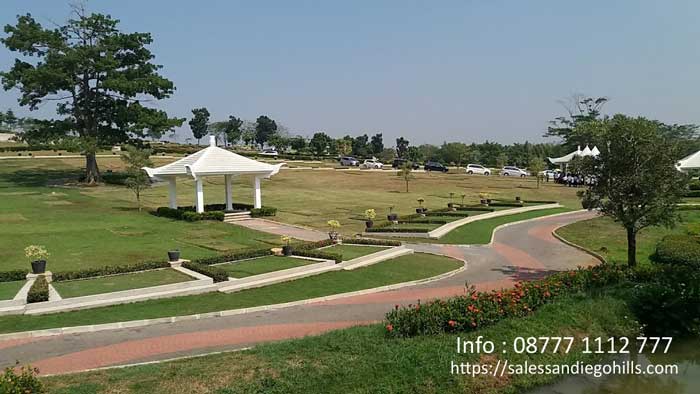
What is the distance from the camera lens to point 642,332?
1252 centimetres

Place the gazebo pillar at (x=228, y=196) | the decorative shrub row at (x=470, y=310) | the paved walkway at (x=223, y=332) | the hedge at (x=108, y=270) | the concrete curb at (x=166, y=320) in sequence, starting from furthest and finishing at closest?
the gazebo pillar at (x=228, y=196) → the hedge at (x=108, y=270) → the concrete curb at (x=166, y=320) → the decorative shrub row at (x=470, y=310) → the paved walkway at (x=223, y=332)

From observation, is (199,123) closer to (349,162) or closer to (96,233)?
(349,162)

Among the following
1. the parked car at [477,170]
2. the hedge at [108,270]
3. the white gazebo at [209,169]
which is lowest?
the hedge at [108,270]

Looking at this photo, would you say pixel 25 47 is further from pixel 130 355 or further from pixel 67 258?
pixel 130 355

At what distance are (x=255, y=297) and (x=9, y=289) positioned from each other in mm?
6973

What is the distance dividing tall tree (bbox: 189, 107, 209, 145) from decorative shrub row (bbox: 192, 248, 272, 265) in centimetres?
10439

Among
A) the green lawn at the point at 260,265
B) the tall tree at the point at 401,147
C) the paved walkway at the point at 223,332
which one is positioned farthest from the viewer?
the tall tree at the point at 401,147

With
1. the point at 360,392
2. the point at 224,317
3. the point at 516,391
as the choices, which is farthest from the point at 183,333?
the point at 516,391

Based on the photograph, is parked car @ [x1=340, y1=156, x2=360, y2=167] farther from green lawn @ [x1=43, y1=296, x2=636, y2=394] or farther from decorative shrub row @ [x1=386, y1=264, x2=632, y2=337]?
green lawn @ [x1=43, y1=296, x2=636, y2=394]

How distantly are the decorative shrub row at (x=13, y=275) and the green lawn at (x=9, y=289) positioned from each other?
21cm

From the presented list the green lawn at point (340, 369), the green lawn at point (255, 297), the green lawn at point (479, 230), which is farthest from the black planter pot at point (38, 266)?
the green lawn at point (479, 230)

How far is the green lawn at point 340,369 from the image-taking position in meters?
8.62

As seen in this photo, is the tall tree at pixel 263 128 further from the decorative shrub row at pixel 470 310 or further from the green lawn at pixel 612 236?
the decorative shrub row at pixel 470 310

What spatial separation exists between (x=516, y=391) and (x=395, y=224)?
19.6m
